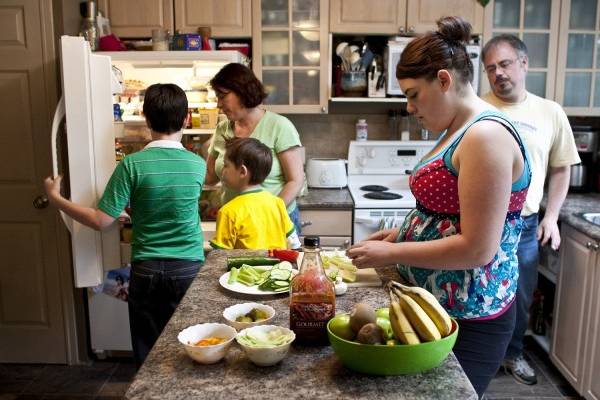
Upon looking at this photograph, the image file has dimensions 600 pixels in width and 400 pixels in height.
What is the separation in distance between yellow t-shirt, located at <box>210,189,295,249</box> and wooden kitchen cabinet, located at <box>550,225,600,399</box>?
1.35 m

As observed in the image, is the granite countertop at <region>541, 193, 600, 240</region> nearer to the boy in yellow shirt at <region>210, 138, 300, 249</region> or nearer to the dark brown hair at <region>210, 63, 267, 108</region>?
the boy in yellow shirt at <region>210, 138, 300, 249</region>


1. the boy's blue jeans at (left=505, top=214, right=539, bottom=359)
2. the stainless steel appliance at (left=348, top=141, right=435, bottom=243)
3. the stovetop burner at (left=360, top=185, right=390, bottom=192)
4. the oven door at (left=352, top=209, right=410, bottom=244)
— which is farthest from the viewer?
the stainless steel appliance at (left=348, top=141, right=435, bottom=243)

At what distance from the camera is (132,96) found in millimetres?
3143

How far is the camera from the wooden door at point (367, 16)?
3.11m

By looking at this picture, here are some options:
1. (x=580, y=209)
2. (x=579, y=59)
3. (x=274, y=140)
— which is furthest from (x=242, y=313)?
(x=579, y=59)

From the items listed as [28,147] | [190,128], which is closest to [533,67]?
[190,128]

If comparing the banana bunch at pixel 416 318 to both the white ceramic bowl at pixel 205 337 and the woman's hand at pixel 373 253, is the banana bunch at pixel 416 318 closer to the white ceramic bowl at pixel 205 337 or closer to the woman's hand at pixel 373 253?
the woman's hand at pixel 373 253

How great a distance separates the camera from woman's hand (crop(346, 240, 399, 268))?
122cm

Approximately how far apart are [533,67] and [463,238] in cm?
238

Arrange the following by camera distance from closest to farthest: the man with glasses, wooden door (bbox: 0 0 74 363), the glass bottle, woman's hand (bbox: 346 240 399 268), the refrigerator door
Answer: the glass bottle < woman's hand (bbox: 346 240 399 268) < the refrigerator door < the man with glasses < wooden door (bbox: 0 0 74 363)

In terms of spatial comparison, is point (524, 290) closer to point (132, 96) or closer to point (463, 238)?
point (463, 238)

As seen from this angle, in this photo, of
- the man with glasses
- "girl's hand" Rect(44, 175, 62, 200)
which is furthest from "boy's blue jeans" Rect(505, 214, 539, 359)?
"girl's hand" Rect(44, 175, 62, 200)

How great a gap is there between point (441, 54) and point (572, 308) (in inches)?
71.7

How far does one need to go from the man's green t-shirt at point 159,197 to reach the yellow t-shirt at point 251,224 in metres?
0.13
